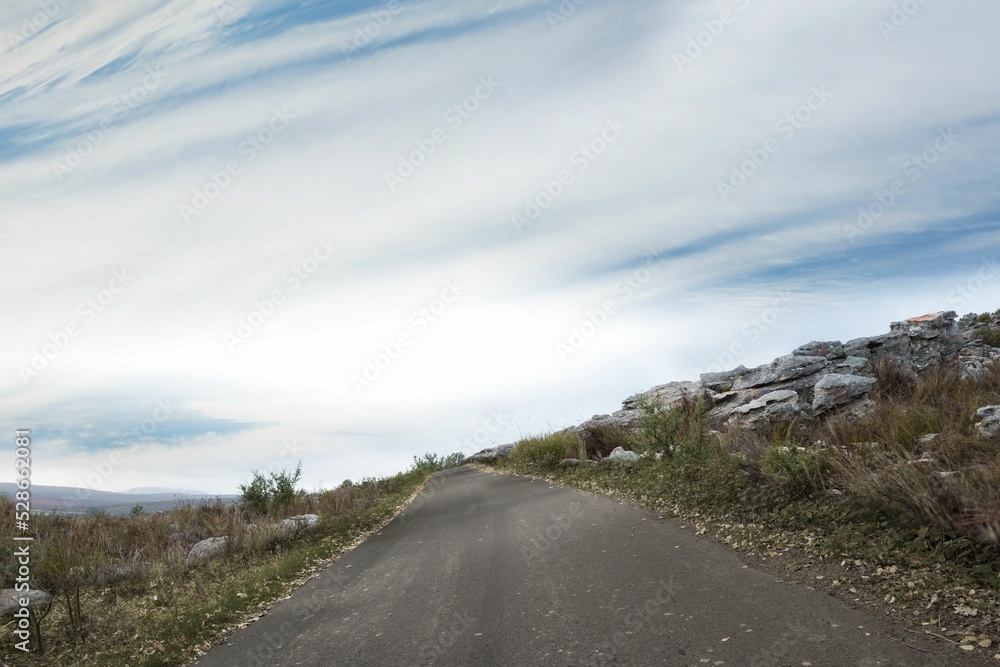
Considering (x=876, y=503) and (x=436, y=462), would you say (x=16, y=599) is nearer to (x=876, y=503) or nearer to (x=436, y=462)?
(x=876, y=503)

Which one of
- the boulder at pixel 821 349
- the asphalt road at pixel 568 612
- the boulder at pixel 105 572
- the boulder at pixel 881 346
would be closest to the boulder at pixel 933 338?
the boulder at pixel 881 346

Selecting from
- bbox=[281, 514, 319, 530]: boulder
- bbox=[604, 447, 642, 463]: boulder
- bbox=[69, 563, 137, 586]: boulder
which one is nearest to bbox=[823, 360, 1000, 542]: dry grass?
bbox=[604, 447, 642, 463]: boulder

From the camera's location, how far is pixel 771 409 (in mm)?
15297

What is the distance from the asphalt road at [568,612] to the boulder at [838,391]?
6312mm

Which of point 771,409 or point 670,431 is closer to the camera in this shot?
point 670,431

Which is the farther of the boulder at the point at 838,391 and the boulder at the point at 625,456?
the boulder at the point at 625,456

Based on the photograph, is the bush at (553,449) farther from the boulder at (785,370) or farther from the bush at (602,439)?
the boulder at (785,370)

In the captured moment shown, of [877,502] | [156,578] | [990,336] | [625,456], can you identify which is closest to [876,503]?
[877,502]

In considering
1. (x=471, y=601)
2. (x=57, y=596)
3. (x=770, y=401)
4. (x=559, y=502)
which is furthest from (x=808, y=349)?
(x=57, y=596)

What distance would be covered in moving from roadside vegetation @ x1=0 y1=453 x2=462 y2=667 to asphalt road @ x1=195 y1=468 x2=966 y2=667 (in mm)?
691

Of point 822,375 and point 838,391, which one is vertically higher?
point 822,375

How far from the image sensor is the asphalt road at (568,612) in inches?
199

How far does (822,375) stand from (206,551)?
16576 millimetres

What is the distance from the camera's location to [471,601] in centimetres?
739
